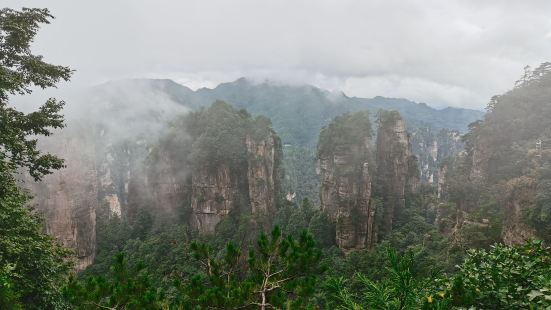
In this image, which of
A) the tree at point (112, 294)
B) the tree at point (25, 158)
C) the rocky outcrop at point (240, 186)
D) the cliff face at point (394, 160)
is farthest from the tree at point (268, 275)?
the rocky outcrop at point (240, 186)

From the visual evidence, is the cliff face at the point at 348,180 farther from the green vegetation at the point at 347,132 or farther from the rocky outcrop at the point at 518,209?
the rocky outcrop at the point at 518,209

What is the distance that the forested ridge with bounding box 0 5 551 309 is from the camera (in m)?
6.12

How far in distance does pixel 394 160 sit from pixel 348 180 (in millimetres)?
9762

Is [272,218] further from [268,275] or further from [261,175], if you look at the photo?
[268,275]

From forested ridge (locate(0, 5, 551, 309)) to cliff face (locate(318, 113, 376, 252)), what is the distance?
153 mm

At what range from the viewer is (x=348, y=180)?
40125 millimetres

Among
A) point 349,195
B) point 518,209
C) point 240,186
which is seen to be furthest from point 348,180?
point 518,209

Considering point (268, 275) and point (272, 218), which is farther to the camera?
point (272, 218)

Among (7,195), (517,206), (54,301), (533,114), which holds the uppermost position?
(533,114)

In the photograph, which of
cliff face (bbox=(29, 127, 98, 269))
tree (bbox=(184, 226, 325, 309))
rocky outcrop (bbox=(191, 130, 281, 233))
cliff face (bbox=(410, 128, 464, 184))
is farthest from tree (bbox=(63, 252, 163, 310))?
cliff face (bbox=(410, 128, 464, 184))

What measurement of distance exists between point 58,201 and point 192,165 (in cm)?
1713

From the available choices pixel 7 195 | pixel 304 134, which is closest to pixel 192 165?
pixel 7 195

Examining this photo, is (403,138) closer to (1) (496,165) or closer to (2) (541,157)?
(1) (496,165)

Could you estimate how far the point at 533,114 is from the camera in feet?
114
